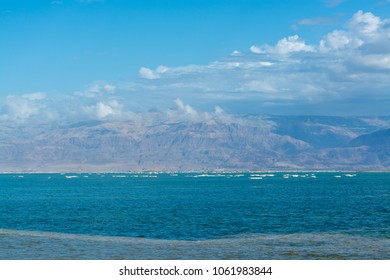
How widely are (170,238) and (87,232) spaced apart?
1454 centimetres

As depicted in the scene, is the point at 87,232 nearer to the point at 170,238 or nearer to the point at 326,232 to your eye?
the point at 170,238

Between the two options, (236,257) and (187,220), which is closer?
(236,257)

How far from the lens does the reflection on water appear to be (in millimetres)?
56531

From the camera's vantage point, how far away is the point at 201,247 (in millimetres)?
63438

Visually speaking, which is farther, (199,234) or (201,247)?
(199,234)

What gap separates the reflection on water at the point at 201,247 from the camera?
185 ft

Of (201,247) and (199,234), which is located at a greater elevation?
(201,247)

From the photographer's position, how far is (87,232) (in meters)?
84.2

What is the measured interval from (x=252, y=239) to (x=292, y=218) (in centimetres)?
3179

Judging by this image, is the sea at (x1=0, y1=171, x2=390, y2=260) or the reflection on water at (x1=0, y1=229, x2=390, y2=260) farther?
the sea at (x1=0, y1=171, x2=390, y2=260)

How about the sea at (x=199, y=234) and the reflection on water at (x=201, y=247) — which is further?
the sea at (x=199, y=234)
